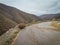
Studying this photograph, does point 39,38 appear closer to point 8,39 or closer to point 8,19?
point 8,39

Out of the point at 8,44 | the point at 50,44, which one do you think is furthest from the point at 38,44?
the point at 8,44

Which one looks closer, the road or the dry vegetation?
the road

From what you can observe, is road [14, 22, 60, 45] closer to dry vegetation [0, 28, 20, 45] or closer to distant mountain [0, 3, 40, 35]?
dry vegetation [0, 28, 20, 45]

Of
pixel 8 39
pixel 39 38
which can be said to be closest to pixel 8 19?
pixel 8 39

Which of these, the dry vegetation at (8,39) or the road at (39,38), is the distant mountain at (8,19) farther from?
the road at (39,38)

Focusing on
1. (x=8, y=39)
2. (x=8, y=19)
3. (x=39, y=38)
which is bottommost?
(x=8, y=19)

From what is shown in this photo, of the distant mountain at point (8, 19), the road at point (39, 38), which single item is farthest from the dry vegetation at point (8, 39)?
the distant mountain at point (8, 19)

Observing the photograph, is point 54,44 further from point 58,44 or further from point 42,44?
point 42,44

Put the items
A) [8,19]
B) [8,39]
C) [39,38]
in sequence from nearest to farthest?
[39,38] → [8,39] → [8,19]

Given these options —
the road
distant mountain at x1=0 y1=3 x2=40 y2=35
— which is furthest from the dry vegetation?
distant mountain at x1=0 y1=3 x2=40 y2=35

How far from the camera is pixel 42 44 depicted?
992cm

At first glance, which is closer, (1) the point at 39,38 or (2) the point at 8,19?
(1) the point at 39,38

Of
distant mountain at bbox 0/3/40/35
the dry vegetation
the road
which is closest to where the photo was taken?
the road

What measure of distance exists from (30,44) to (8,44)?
2.59m
